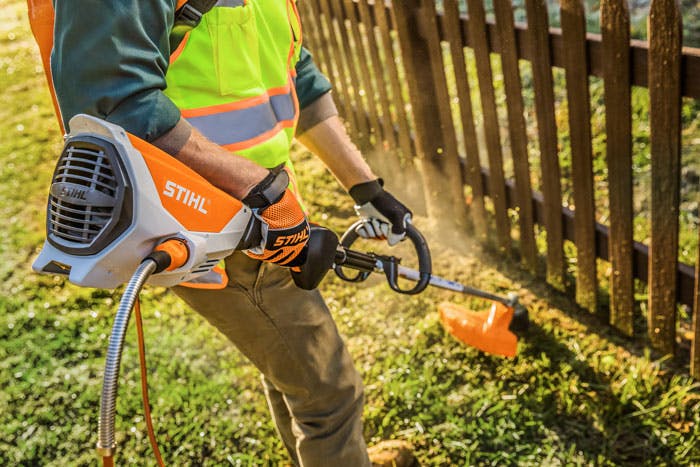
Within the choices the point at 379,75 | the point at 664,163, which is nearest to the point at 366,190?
the point at 664,163

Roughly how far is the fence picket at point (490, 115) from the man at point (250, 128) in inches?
41.4

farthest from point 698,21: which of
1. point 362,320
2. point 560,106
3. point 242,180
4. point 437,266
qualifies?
point 242,180

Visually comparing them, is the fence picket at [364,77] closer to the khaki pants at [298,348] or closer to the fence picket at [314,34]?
the fence picket at [314,34]

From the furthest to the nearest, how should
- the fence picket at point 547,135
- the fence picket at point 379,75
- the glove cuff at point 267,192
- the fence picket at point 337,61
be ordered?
1. the fence picket at point 337,61
2. the fence picket at point 379,75
3. the fence picket at point 547,135
4. the glove cuff at point 267,192

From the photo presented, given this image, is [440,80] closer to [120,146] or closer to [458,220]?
[458,220]

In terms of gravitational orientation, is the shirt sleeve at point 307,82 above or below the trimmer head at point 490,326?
above

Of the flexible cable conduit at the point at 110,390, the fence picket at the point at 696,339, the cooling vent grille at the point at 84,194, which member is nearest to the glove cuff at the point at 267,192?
the cooling vent grille at the point at 84,194

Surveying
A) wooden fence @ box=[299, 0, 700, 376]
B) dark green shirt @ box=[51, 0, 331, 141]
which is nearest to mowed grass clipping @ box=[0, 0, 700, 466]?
wooden fence @ box=[299, 0, 700, 376]

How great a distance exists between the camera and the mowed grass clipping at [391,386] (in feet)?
8.36

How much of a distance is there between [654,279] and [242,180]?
6.08 feet

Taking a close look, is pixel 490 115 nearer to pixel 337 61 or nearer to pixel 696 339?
pixel 696 339

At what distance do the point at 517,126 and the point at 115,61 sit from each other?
6.95 ft

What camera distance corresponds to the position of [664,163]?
7.79ft

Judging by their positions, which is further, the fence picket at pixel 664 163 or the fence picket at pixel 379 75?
the fence picket at pixel 379 75
